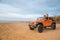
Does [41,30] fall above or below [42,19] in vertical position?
below

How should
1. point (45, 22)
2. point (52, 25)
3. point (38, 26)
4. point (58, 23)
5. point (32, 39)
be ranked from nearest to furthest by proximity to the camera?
point (32, 39), point (38, 26), point (45, 22), point (52, 25), point (58, 23)

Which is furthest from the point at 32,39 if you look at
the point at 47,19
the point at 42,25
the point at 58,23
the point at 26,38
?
the point at 58,23

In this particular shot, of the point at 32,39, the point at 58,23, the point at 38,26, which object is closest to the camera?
the point at 32,39

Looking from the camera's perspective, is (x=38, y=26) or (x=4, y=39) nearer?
(x=4, y=39)

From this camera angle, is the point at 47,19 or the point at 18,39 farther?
the point at 47,19

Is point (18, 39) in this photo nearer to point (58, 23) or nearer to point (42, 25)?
point (42, 25)

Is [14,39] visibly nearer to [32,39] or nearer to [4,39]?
[4,39]

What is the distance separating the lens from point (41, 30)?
777cm

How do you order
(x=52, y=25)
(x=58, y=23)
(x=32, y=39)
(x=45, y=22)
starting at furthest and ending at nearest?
(x=58, y=23)
(x=52, y=25)
(x=45, y=22)
(x=32, y=39)

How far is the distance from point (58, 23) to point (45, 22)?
10.1 feet

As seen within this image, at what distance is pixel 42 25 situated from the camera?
807 cm

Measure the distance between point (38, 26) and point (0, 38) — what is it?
2.47 meters

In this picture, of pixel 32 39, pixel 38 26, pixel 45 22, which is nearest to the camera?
pixel 32 39

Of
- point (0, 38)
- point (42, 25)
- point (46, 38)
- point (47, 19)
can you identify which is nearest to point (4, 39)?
point (0, 38)
